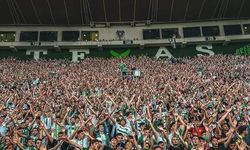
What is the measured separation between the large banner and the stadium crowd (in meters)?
14.8

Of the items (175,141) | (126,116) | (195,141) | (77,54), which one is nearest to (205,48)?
(77,54)

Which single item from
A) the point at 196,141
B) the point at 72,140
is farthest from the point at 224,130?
the point at 72,140

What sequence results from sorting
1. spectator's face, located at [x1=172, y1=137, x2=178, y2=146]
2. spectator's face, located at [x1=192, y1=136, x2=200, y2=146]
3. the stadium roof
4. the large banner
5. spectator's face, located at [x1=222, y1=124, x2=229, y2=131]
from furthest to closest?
the large banner, the stadium roof, spectator's face, located at [x1=222, y1=124, x2=229, y2=131], spectator's face, located at [x1=172, y1=137, x2=178, y2=146], spectator's face, located at [x1=192, y1=136, x2=200, y2=146]

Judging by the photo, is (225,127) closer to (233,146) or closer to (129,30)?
(233,146)

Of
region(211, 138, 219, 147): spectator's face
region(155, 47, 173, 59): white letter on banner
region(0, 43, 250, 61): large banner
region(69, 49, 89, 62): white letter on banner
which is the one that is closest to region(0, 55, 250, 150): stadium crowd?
region(211, 138, 219, 147): spectator's face

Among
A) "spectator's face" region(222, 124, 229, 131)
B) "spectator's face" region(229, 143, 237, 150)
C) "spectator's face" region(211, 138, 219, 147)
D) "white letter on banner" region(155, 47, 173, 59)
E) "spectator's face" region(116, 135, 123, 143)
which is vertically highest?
"white letter on banner" region(155, 47, 173, 59)

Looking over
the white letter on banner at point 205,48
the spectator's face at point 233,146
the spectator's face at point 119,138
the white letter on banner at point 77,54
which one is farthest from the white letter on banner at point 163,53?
the spectator's face at point 233,146

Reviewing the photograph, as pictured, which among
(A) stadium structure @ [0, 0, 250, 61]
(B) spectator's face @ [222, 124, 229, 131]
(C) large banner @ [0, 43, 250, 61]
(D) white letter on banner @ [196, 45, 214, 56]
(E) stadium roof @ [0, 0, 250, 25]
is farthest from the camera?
(D) white letter on banner @ [196, 45, 214, 56]

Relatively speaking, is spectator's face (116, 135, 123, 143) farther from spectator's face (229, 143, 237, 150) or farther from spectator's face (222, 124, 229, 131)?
spectator's face (222, 124, 229, 131)

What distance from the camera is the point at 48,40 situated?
126 ft

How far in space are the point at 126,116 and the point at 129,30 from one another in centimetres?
2800

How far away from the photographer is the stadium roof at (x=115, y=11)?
119 ft

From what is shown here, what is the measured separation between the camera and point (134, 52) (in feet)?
127

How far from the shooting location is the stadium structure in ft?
123
